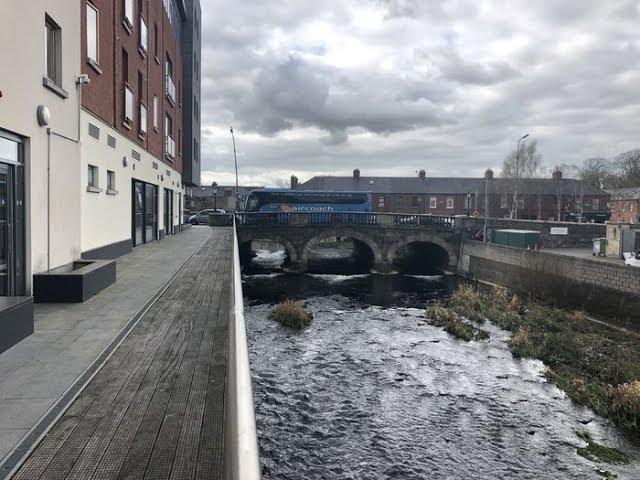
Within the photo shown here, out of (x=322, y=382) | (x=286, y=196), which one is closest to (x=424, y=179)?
(x=286, y=196)

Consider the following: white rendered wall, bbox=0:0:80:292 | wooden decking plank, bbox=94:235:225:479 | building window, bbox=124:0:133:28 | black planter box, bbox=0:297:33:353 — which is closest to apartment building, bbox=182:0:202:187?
building window, bbox=124:0:133:28

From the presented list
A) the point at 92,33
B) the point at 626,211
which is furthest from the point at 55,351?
the point at 626,211

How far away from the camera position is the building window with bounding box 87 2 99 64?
13.2 metres

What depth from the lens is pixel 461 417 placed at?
457 inches

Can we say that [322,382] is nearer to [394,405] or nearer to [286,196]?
[394,405]

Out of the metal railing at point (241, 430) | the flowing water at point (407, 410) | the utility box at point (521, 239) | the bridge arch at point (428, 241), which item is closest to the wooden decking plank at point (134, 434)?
the metal railing at point (241, 430)

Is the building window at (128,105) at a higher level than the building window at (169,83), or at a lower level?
lower

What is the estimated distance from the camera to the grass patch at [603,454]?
998 cm

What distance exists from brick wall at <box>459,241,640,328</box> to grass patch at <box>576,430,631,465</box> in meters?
11.6

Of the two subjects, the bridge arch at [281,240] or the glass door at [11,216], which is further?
the bridge arch at [281,240]

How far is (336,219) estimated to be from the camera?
4012 cm

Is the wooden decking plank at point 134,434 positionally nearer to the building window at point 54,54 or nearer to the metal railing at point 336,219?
the building window at point 54,54

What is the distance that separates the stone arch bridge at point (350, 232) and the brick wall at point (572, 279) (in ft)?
21.8

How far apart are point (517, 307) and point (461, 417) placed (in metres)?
13.2
